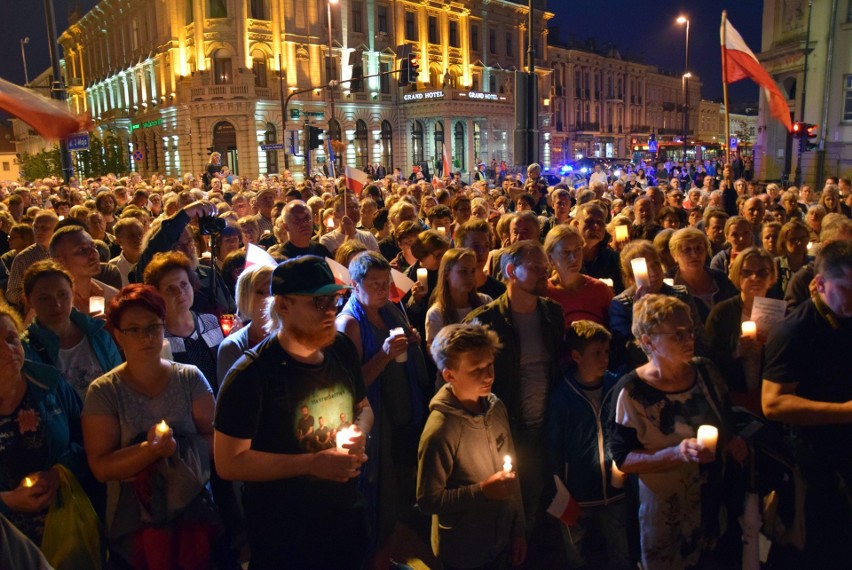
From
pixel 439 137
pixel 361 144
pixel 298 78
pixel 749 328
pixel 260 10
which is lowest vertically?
pixel 749 328

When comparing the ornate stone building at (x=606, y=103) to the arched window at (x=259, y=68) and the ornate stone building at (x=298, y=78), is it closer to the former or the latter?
the ornate stone building at (x=298, y=78)

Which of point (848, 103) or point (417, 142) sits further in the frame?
point (417, 142)

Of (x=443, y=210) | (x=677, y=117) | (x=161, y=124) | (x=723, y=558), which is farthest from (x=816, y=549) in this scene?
(x=677, y=117)

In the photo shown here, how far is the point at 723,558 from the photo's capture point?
3369 millimetres

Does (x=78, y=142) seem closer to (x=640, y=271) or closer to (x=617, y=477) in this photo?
(x=640, y=271)

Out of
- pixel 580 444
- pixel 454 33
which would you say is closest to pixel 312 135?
pixel 580 444

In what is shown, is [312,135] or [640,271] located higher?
[312,135]

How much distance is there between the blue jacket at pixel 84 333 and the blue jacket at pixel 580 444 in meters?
2.52

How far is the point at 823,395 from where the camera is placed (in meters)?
3.03

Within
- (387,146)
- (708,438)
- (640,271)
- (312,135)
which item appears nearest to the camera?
(708,438)

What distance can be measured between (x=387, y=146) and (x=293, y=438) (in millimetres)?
51431

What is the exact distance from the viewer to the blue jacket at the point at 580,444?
362 cm

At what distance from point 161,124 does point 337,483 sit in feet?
168

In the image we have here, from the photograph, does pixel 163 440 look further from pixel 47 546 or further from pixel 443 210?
pixel 443 210
